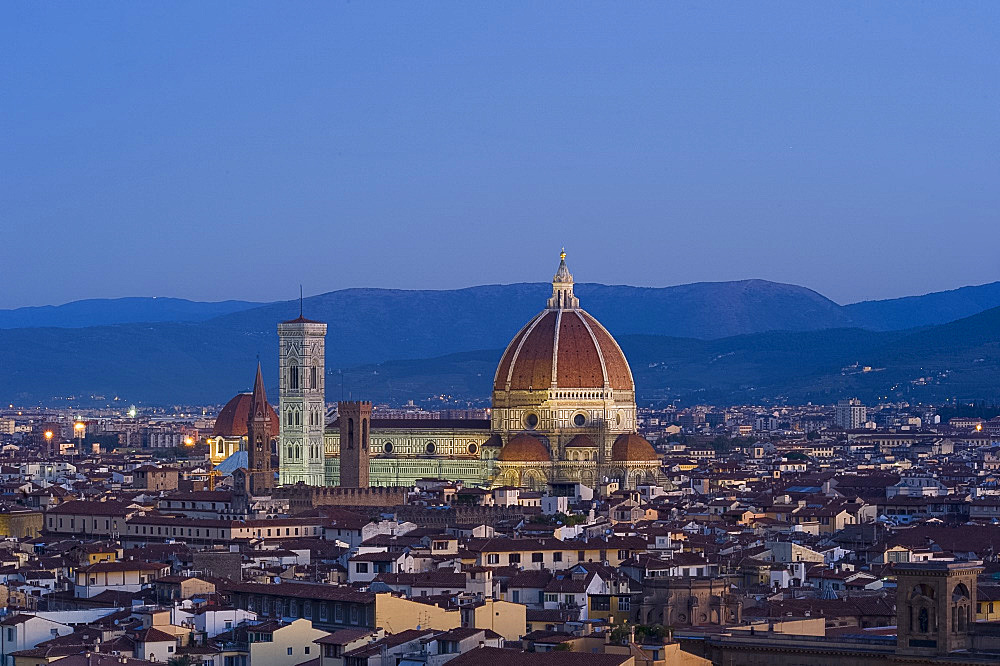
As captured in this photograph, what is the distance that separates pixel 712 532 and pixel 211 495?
23.8m

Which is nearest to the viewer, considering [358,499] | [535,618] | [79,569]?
[535,618]

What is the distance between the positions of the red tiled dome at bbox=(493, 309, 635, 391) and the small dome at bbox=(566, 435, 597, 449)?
9.93 ft

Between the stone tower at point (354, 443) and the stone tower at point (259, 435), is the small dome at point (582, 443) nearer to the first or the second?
the stone tower at point (354, 443)

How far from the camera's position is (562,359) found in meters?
125

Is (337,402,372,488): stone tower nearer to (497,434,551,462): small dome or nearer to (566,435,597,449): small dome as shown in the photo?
(497,434,551,462): small dome

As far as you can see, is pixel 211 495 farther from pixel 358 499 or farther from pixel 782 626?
pixel 782 626

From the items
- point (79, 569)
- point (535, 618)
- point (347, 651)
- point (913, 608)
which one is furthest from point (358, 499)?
point (913, 608)

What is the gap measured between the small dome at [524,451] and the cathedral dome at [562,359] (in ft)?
14.8

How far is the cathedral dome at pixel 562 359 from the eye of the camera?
125188 millimetres

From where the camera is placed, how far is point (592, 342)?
12638 cm

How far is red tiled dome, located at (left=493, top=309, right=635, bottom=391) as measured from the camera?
125188 mm

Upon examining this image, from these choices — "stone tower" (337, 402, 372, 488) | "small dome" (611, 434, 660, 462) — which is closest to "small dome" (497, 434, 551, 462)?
"small dome" (611, 434, 660, 462)

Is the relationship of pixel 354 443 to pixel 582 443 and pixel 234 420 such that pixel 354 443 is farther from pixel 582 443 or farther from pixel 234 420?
pixel 234 420

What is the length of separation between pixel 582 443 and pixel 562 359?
4.63m
